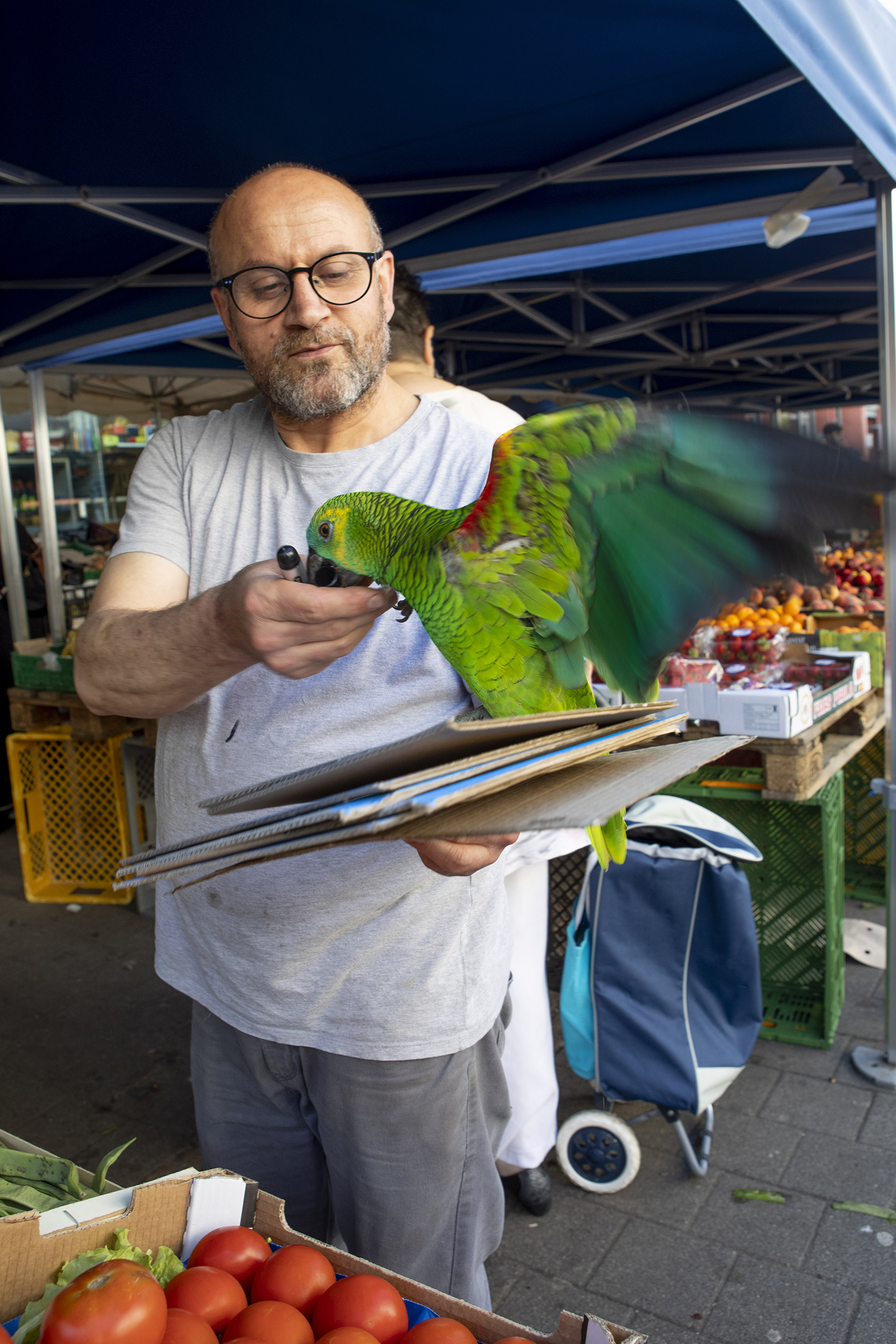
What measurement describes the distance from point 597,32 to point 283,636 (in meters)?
2.42

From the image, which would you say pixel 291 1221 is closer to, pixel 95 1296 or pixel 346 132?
pixel 95 1296

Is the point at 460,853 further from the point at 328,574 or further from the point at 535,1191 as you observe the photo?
the point at 535,1191

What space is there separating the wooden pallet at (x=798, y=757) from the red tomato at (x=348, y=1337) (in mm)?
2195

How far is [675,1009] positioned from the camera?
2684 millimetres

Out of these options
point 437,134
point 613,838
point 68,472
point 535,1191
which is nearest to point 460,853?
point 613,838

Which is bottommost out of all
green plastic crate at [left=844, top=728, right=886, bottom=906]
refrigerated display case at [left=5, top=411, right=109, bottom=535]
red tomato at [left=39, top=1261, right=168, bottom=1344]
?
green plastic crate at [left=844, top=728, right=886, bottom=906]

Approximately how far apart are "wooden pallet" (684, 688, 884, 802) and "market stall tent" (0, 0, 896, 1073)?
2.09 feet

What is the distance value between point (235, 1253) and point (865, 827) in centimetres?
419

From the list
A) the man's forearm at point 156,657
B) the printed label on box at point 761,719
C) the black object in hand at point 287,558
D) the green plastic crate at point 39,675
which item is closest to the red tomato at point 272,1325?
the man's forearm at point 156,657

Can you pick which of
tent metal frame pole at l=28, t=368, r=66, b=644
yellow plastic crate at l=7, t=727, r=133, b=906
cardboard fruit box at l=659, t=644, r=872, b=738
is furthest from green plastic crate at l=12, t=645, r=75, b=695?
cardboard fruit box at l=659, t=644, r=872, b=738

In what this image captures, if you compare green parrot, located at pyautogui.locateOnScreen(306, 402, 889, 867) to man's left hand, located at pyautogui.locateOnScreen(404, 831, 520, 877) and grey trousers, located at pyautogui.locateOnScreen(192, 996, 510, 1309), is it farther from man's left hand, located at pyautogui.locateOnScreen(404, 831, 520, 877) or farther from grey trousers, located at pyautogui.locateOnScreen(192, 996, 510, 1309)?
grey trousers, located at pyautogui.locateOnScreen(192, 996, 510, 1309)

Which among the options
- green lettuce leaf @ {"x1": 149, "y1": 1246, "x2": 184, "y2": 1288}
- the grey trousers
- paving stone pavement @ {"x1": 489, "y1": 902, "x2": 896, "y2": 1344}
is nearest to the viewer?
green lettuce leaf @ {"x1": 149, "y1": 1246, "x2": 184, "y2": 1288}

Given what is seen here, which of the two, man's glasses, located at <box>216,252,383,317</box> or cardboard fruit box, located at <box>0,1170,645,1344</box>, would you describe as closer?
cardboard fruit box, located at <box>0,1170,645,1344</box>

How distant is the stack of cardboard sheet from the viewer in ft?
2.18
